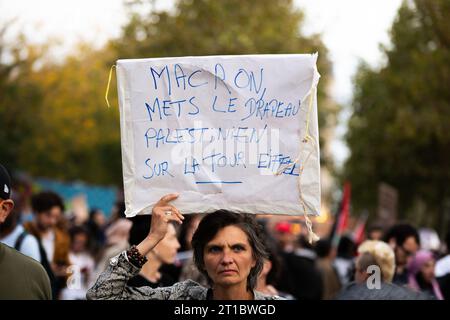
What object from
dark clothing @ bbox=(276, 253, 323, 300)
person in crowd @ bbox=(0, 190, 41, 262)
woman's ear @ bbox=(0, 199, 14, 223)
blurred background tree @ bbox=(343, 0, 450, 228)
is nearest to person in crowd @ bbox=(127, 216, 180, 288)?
person in crowd @ bbox=(0, 190, 41, 262)

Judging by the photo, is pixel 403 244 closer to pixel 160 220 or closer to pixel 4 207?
pixel 160 220

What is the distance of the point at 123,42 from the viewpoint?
2700 centimetres

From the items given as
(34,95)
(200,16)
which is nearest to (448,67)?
(200,16)

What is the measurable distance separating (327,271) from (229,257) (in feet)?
30.0

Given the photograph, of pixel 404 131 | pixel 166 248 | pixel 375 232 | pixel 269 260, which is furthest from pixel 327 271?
pixel 404 131

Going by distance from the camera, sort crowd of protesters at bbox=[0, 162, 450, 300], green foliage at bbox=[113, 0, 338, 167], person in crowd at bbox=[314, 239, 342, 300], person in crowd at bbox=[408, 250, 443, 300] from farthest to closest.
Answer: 1. green foliage at bbox=[113, 0, 338, 167]
2. person in crowd at bbox=[314, 239, 342, 300]
3. person in crowd at bbox=[408, 250, 443, 300]
4. crowd of protesters at bbox=[0, 162, 450, 300]

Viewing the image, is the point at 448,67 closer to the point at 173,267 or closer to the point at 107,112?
the point at 173,267

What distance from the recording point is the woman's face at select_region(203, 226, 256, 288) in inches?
203

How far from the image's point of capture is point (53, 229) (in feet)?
36.9

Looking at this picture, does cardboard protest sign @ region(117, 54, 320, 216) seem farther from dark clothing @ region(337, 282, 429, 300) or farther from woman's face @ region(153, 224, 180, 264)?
woman's face @ region(153, 224, 180, 264)

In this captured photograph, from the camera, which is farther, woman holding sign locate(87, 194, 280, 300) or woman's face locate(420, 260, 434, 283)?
woman's face locate(420, 260, 434, 283)

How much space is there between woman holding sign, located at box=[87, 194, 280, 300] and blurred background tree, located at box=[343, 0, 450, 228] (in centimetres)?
1804

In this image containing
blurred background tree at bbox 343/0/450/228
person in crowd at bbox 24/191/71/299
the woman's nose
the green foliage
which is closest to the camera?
the woman's nose

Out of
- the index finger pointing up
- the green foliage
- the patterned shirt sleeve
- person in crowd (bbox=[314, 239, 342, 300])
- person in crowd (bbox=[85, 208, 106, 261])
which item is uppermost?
the green foliage
